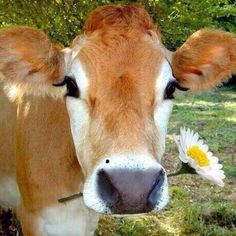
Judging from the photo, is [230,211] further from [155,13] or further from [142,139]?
[142,139]

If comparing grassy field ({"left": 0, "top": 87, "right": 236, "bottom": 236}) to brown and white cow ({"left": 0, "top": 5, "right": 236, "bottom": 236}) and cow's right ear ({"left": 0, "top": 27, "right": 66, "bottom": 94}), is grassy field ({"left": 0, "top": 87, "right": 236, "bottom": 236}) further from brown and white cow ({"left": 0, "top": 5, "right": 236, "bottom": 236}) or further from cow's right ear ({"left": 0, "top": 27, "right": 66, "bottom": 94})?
cow's right ear ({"left": 0, "top": 27, "right": 66, "bottom": 94})

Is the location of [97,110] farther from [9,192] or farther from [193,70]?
[9,192]

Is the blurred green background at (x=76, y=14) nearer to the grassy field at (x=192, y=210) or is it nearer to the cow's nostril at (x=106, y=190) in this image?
the grassy field at (x=192, y=210)

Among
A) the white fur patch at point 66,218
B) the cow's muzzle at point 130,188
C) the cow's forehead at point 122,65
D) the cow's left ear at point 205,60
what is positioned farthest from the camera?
the white fur patch at point 66,218

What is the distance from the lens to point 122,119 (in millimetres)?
3051

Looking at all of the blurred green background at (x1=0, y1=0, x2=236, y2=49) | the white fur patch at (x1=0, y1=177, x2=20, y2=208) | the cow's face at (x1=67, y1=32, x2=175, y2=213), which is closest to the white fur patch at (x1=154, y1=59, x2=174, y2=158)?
the cow's face at (x1=67, y1=32, x2=175, y2=213)

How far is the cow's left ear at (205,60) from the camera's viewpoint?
12.0ft

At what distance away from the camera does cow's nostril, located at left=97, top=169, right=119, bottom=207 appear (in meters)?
2.83

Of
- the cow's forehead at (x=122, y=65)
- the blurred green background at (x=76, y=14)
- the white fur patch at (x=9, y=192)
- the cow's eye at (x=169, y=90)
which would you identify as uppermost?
the cow's forehead at (x=122, y=65)

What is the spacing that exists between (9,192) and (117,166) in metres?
2.20

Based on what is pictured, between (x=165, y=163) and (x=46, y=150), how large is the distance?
12.3ft

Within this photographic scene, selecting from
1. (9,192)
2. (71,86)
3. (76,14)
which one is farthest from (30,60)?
(76,14)

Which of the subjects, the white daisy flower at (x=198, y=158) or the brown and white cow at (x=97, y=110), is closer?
the brown and white cow at (x=97, y=110)

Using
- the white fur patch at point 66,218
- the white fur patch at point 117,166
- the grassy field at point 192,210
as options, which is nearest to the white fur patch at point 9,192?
the white fur patch at point 66,218
